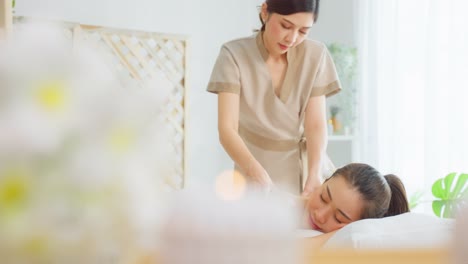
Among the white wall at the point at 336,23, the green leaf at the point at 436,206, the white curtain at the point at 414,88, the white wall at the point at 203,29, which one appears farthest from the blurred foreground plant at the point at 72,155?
the white wall at the point at 336,23

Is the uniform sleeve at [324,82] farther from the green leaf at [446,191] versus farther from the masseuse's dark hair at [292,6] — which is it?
the green leaf at [446,191]

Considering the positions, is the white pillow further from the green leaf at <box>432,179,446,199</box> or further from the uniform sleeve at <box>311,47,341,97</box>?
the green leaf at <box>432,179,446,199</box>

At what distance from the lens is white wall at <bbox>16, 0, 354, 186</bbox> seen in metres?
5.04

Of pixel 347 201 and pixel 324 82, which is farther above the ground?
pixel 324 82

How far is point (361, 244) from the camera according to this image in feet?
4.91

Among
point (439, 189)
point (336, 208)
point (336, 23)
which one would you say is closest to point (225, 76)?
point (336, 208)

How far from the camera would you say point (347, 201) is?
6.84 feet

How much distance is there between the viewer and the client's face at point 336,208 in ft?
6.83

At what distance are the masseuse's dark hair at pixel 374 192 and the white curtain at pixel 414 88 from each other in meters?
2.02

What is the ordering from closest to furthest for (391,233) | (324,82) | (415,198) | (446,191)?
(391,233)
(324,82)
(446,191)
(415,198)

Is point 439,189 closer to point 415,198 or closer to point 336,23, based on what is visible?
point 415,198

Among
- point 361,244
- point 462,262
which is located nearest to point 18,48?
point 462,262

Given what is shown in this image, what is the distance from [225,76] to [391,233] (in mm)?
1098

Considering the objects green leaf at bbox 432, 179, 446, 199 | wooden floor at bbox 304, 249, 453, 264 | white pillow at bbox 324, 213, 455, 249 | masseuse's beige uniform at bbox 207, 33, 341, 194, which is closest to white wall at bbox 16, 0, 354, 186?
green leaf at bbox 432, 179, 446, 199
